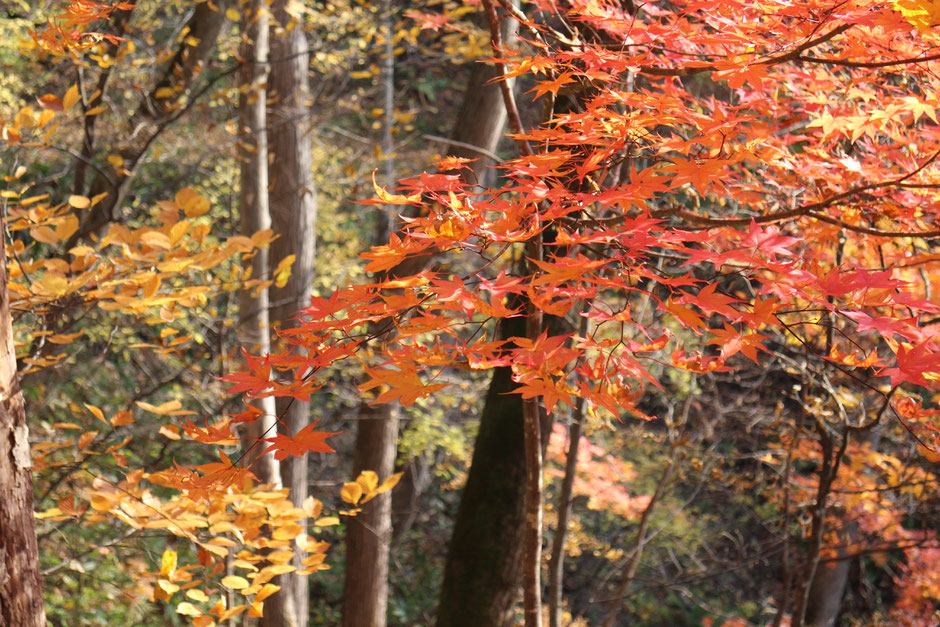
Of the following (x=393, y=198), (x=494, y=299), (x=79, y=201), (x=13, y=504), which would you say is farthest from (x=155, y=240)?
(x=494, y=299)

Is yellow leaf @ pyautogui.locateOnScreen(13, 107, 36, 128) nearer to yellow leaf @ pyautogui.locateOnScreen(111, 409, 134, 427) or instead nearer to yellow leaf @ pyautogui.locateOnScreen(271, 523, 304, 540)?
yellow leaf @ pyautogui.locateOnScreen(111, 409, 134, 427)

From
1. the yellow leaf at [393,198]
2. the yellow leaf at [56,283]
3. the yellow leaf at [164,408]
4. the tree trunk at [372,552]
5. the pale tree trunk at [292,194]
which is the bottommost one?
the tree trunk at [372,552]

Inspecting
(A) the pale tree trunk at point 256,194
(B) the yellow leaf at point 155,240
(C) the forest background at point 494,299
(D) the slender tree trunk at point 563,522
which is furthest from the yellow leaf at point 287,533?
(A) the pale tree trunk at point 256,194

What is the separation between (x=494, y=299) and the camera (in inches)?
42.4

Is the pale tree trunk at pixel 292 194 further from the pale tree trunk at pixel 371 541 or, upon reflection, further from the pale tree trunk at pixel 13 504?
the pale tree trunk at pixel 13 504

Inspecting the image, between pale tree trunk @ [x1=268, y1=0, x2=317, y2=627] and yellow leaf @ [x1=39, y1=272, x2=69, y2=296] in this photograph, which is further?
pale tree trunk @ [x1=268, y1=0, x2=317, y2=627]

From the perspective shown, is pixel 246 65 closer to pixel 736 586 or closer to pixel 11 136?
pixel 11 136

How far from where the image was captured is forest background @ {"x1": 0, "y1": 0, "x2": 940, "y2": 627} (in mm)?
1147

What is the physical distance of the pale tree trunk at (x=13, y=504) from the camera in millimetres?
1191

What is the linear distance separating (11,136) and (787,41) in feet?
5.73

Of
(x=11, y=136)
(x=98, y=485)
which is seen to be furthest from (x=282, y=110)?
(x=98, y=485)

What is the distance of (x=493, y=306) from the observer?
1077 mm

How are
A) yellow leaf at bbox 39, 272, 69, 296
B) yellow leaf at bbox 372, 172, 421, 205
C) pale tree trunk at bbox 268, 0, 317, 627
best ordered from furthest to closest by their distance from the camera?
pale tree trunk at bbox 268, 0, 317, 627, yellow leaf at bbox 39, 272, 69, 296, yellow leaf at bbox 372, 172, 421, 205

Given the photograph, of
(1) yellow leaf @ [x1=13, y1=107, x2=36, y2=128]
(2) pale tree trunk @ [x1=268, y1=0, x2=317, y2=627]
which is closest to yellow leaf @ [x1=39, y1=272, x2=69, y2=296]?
(1) yellow leaf @ [x1=13, y1=107, x2=36, y2=128]
